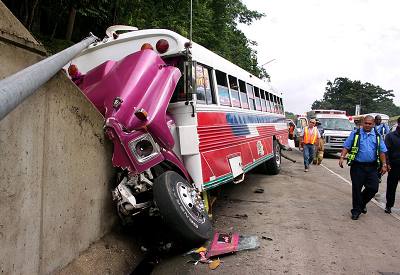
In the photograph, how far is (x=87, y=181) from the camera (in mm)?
3896

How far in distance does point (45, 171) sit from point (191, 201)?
193 centimetres

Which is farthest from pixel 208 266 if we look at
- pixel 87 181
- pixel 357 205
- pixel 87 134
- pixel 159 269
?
pixel 357 205

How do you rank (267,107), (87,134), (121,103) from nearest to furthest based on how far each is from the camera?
(87,134) < (121,103) < (267,107)

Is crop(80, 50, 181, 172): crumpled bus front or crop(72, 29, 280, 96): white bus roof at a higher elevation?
crop(72, 29, 280, 96): white bus roof

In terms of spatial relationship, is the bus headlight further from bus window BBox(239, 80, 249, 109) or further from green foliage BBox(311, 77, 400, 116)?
green foliage BBox(311, 77, 400, 116)

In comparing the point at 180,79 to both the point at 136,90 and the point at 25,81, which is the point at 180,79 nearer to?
the point at 136,90

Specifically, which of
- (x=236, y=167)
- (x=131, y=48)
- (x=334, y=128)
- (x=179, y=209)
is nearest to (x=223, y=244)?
(x=179, y=209)

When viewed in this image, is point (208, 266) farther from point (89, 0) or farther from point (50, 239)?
point (89, 0)

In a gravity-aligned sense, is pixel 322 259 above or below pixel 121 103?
below

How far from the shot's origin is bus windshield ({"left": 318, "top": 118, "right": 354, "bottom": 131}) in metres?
20.0

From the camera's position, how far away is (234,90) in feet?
23.9

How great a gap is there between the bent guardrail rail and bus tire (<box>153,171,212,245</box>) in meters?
1.60

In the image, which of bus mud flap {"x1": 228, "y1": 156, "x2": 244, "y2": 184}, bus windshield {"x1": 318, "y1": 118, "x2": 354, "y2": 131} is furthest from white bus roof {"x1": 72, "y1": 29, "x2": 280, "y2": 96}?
bus windshield {"x1": 318, "y1": 118, "x2": 354, "y2": 131}

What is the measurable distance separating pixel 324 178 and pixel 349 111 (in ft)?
253
